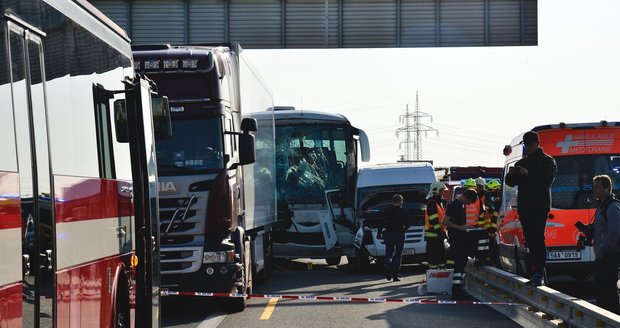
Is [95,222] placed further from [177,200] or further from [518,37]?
[518,37]

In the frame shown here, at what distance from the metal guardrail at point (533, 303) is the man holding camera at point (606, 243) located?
0.57 meters

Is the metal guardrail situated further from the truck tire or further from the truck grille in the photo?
the truck grille

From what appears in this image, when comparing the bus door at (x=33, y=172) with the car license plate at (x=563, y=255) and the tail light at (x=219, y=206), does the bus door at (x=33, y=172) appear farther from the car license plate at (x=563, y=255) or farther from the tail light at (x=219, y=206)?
the car license plate at (x=563, y=255)

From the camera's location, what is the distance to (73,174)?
24.5 feet

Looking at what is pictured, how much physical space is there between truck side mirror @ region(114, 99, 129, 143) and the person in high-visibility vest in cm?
990

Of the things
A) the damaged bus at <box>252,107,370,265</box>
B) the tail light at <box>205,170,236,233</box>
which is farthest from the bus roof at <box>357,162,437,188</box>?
the tail light at <box>205,170,236,233</box>

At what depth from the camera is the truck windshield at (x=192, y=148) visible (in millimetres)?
15438

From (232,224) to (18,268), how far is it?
9892 millimetres

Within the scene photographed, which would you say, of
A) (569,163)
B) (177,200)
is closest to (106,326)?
(177,200)

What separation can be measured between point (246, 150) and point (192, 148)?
2.49ft

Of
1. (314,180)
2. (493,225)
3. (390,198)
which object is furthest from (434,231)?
(314,180)

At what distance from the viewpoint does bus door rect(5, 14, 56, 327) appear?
6090 millimetres

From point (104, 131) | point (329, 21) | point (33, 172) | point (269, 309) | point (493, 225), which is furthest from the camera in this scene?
point (329, 21)

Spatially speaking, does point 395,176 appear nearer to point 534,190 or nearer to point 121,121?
point 534,190
